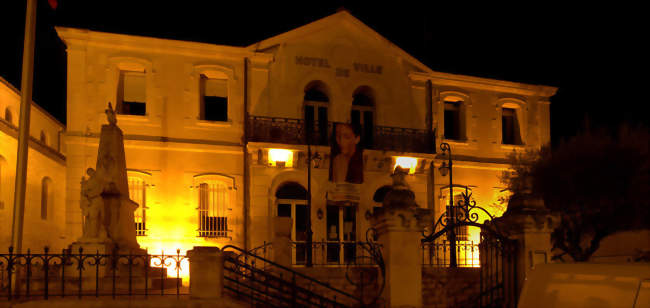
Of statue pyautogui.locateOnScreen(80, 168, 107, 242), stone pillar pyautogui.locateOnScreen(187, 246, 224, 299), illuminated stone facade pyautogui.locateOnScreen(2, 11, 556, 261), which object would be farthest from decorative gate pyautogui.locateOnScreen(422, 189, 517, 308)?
illuminated stone facade pyautogui.locateOnScreen(2, 11, 556, 261)

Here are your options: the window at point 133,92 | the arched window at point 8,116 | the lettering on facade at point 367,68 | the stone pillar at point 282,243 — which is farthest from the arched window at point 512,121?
the arched window at point 8,116

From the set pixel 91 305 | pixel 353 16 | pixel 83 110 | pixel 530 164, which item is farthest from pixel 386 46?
pixel 91 305

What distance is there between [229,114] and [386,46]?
7.07 meters

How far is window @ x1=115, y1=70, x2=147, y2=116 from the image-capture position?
2339 centimetres

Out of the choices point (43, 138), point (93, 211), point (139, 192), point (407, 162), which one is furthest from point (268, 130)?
point (43, 138)

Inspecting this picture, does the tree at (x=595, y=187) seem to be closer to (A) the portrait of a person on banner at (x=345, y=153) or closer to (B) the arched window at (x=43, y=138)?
(A) the portrait of a person on banner at (x=345, y=153)

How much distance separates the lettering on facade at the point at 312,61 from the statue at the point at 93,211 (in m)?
12.4

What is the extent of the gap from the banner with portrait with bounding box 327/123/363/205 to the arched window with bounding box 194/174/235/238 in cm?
372

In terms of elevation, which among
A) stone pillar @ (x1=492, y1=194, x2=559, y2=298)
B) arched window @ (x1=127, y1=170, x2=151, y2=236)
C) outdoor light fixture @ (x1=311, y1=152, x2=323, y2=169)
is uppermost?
outdoor light fixture @ (x1=311, y1=152, x2=323, y2=169)

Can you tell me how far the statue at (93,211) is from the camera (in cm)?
1323

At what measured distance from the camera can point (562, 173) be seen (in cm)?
2372

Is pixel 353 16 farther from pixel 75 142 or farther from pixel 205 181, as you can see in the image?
pixel 75 142

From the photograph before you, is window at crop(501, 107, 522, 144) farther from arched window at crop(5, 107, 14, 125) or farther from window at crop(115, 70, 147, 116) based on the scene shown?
arched window at crop(5, 107, 14, 125)

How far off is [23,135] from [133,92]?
410 inches
